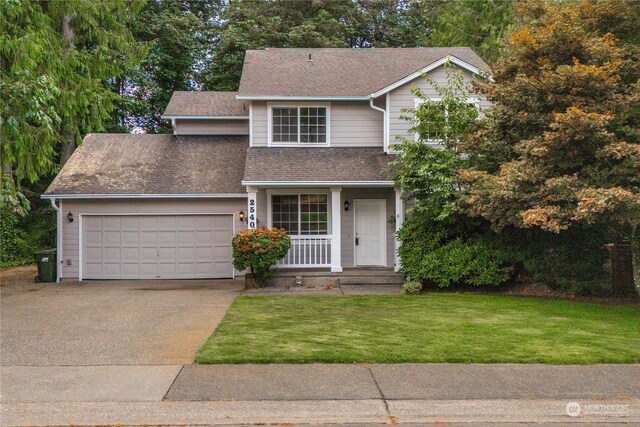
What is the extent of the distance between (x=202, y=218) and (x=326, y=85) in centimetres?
574

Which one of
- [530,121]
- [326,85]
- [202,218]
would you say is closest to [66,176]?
[202,218]

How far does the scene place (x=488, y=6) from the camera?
26.4m

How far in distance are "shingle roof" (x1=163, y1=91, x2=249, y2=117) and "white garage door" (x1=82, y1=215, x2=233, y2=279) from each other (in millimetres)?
4470

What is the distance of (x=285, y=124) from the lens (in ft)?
56.9

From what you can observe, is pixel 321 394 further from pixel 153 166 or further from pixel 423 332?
pixel 153 166

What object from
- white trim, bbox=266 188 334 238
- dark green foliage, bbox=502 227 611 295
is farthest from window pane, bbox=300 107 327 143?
dark green foliage, bbox=502 227 611 295

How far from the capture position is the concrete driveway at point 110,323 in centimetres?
752

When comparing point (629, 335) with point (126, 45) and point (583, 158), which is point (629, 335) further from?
point (126, 45)

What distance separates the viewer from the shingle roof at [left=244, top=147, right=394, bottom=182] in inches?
607

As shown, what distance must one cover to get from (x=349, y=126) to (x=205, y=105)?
241 inches

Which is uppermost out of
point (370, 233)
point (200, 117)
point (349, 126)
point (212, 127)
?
point (200, 117)

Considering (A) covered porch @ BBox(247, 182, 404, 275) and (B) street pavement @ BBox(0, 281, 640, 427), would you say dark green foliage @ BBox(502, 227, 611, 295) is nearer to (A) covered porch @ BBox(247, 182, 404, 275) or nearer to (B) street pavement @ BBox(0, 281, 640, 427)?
(A) covered porch @ BBox(247, 182, 404, 275)

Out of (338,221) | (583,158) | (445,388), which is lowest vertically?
(445,388)

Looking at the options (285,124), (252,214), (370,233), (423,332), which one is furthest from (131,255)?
(423,332)
